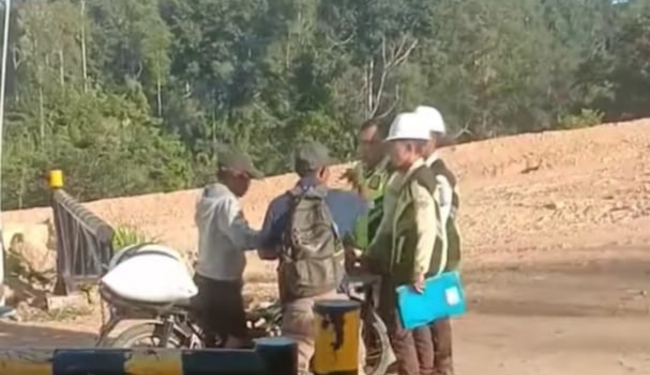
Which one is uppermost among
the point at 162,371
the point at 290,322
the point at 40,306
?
the point at 162,371

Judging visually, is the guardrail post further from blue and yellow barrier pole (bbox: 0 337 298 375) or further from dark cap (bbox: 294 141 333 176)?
blue and yellow barrier pole (bbox: 0 337 298 375)

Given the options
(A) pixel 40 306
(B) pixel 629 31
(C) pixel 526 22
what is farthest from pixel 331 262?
(C) pixel 526 22

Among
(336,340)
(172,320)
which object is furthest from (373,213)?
(336,340)

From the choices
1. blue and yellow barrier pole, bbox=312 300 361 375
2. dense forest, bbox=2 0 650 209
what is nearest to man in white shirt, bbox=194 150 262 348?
blue and yellow barrier pole, bbox=312 300 361 375

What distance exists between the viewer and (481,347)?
9406 millimetres

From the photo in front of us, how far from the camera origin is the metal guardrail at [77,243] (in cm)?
1076

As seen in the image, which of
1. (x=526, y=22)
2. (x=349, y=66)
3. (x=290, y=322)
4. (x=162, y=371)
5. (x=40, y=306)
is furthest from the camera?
(x=526, y=22)

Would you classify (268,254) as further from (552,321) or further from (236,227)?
(552,321)

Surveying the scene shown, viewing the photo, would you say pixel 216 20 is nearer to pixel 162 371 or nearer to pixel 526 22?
pixel 526 22

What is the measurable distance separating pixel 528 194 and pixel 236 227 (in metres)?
15.2

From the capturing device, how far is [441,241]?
6.46 meters

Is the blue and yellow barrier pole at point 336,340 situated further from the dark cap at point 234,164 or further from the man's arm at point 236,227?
the dark cap at point 234,164

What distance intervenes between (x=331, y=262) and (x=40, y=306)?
609 centimetres

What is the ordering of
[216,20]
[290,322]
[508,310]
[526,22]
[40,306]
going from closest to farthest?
[290,322] < [508,310] < [40,306] < [526,22] < [216,20]
